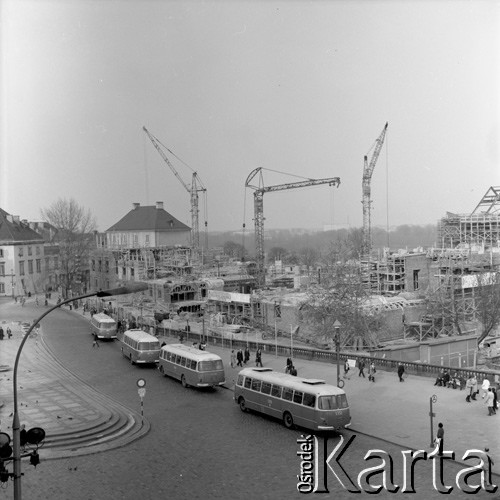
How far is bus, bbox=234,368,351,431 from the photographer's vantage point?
20.5 metres

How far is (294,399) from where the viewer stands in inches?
848

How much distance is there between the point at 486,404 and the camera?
2242cm

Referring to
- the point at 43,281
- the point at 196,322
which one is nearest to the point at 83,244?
the point at 43,281

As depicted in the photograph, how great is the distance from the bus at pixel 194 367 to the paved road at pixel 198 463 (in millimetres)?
1144

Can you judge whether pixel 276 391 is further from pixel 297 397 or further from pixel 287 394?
pixel 297 397

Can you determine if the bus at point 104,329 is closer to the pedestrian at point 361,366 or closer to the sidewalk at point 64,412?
the sidewalk at point 64,412

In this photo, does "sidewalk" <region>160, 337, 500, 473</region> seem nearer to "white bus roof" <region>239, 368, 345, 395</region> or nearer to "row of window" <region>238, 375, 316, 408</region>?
"white bus roof" <region>239, 368, 345, 395</region>

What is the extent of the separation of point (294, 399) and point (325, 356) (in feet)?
41.0

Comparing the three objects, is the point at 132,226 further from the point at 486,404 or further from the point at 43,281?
the point at 486,404

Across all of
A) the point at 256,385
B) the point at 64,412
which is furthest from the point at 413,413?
the point at 64,412

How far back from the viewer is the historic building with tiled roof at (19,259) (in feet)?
244

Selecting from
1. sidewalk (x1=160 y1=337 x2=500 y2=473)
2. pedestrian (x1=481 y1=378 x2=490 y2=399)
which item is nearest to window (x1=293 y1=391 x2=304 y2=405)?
sidewalk (x1=160 y1=337 x2=500 y2=473)

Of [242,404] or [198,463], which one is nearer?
[198,463]

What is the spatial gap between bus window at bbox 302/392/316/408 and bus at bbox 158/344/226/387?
24.7 feet
